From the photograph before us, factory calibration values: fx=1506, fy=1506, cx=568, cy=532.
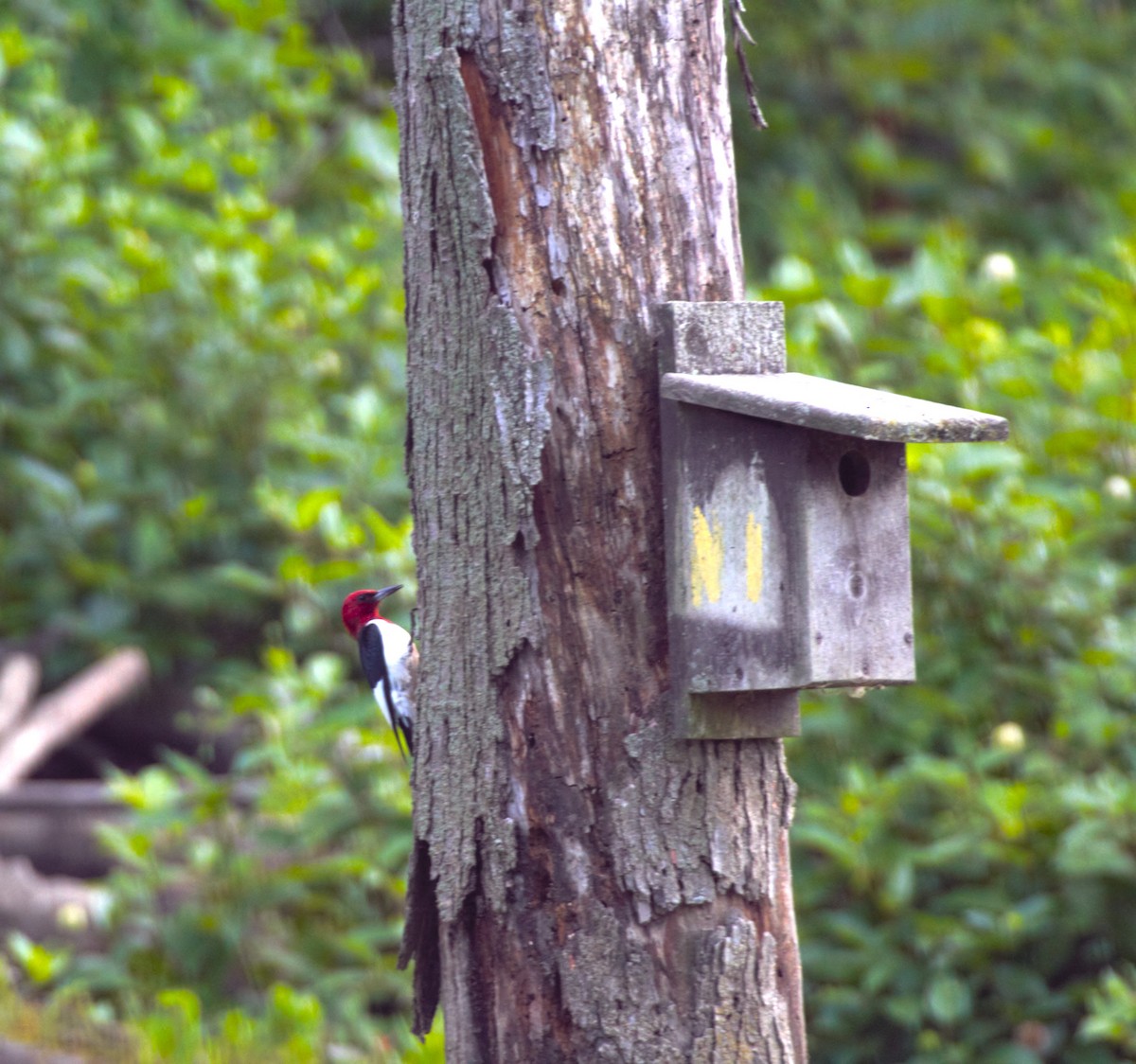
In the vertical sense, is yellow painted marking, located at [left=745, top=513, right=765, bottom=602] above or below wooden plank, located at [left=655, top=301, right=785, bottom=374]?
below

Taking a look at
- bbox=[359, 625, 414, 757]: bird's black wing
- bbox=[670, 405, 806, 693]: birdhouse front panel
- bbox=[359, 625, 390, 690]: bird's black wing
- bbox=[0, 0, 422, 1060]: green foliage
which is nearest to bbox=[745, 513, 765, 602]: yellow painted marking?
bbox=[670, 405, 806, 693]: birdhouse front panel

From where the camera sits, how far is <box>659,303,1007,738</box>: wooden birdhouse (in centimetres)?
A: 209

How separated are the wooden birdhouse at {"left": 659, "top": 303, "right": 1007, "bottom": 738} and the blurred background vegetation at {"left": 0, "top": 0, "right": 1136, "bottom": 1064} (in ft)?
5.11

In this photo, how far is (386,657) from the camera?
3.98 m

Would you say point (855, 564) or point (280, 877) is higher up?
point (855, 564)

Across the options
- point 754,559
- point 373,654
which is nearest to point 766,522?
point 754,559

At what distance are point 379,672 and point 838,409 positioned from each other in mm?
2264

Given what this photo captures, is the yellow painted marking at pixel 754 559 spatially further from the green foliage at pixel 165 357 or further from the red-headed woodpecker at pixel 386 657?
the green foliage at pixel 165 357

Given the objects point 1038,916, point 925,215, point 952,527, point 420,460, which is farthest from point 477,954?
point 925,215

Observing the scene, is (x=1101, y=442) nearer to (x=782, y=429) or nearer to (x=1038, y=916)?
(x=1038, y=916)

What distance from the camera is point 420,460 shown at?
2322 millimetres

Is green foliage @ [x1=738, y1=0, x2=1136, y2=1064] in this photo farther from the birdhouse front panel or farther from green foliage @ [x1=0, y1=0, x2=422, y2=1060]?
the birdhouse front panel

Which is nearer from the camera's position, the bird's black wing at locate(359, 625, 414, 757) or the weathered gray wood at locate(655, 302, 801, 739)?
the weathered gray wood at locate(655, 302, 801, 739)

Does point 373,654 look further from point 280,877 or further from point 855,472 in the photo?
point 855,472
